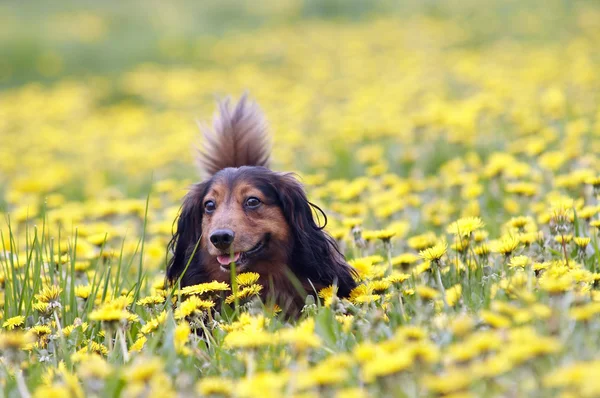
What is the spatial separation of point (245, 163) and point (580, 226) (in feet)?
6.18

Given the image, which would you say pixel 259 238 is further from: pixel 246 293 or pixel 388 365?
pixel 388 365

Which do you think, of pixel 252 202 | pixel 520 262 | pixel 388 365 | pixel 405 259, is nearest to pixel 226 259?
pixel 252 202

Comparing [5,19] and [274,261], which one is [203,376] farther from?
[5,19]

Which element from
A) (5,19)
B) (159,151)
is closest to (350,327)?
(159,151)

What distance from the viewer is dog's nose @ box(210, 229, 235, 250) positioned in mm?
3385

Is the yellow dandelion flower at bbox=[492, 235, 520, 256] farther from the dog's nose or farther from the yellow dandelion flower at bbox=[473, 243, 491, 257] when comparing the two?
the dog's nose

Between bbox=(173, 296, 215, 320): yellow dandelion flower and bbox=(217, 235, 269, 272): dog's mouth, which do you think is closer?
bbox=(173, 296, 215, 320): yellow dandelion flower

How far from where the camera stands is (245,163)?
4621 millimetres

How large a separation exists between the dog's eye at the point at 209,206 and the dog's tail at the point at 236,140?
0.77 m

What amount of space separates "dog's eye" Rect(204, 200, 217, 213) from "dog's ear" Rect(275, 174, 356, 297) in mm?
317

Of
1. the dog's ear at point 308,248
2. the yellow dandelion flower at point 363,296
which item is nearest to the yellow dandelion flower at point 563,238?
the yellow dandelion flower at point 363,296

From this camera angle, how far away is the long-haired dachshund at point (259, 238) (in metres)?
3.52

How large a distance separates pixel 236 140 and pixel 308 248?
1182 millimetres

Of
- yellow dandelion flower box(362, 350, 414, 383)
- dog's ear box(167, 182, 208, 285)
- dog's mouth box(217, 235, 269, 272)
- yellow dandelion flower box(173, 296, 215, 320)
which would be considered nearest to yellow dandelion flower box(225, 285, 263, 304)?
yellow dandelion flower box(173, 296, 215, 320)
